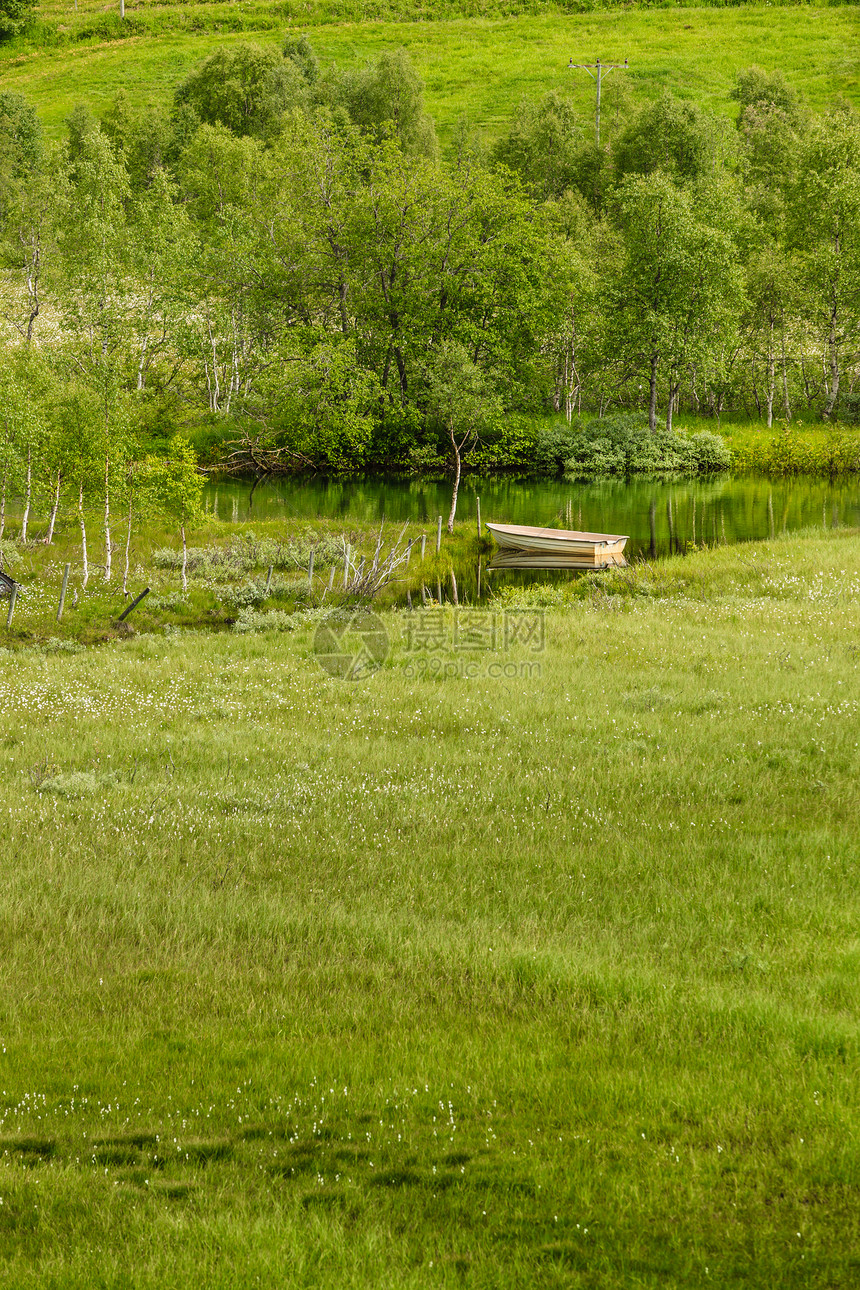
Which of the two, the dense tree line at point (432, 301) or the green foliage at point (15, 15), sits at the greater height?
the green foliage at point (15, 15)

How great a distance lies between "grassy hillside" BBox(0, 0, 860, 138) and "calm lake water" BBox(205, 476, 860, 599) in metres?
79.2

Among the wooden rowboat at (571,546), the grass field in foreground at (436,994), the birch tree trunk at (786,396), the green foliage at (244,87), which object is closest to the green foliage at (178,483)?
the wooden rowboat at (571,546)

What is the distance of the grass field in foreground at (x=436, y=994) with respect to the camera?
472 centimetres

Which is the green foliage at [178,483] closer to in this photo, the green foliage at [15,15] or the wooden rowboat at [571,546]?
the wooden rowboat at [571,546]

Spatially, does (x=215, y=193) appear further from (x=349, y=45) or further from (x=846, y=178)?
(x=349, y=45)

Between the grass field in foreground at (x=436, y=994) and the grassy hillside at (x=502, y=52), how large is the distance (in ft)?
391

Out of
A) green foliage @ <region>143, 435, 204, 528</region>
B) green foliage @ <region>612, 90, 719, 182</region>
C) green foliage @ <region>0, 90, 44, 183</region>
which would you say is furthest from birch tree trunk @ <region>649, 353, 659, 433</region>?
green foliage @ <region>0, 90, 44, 183</region>

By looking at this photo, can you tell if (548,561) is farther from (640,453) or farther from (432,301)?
(432,301)

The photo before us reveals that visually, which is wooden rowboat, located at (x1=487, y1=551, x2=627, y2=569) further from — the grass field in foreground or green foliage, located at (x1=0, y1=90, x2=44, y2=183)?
green foliage, located at (x1=0, y1=90, x2=44, y2=183)

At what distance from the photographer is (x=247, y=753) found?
1442 centimetres

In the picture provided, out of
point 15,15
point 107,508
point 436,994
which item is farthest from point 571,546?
point 15,15

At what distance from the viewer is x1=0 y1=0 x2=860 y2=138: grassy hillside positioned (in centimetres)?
12088

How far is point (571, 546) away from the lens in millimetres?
35750

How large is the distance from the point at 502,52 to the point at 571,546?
440ft
